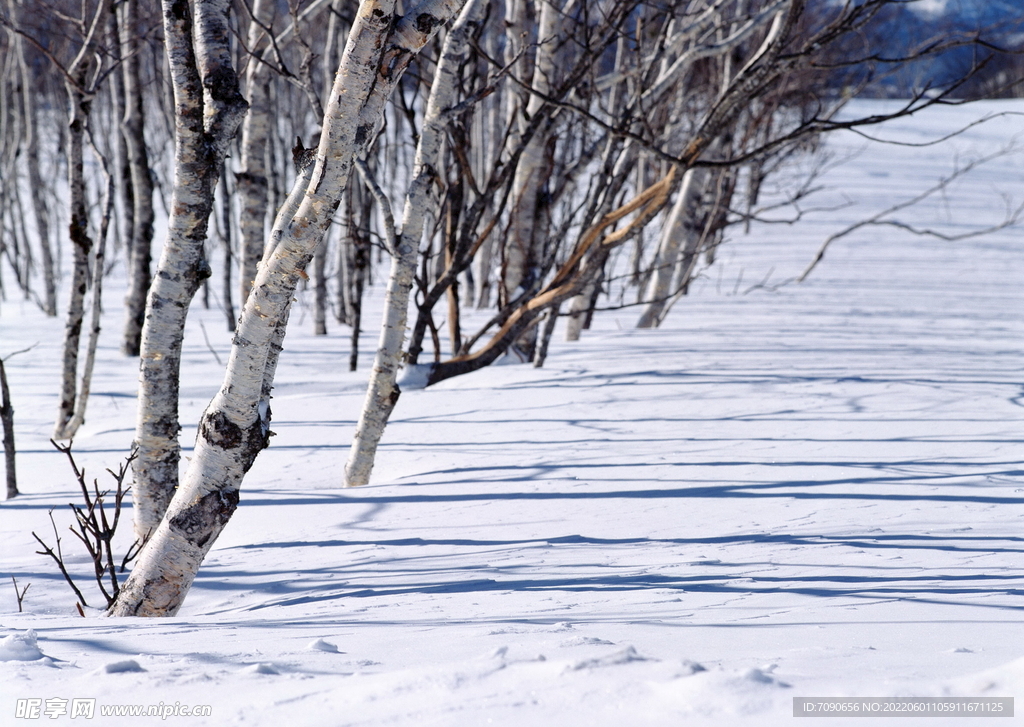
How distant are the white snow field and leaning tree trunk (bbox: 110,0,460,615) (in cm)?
22

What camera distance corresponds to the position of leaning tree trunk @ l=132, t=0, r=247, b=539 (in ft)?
8.87

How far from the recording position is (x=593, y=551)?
264 cm

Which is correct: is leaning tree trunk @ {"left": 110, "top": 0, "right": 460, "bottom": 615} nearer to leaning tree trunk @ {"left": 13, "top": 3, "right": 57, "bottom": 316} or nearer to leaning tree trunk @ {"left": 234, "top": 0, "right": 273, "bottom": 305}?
leaning tree trunk @ {"left": 234, "top": 0, "right": 273, "bottom": 305}

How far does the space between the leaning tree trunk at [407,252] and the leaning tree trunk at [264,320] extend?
4.28 feet

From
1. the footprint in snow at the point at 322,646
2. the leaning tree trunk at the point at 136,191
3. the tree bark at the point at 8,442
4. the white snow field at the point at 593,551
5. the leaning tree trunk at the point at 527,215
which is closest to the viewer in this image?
the white snow field at the point at 593,551

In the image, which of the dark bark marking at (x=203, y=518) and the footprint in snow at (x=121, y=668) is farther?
the dark bark marking at (x=203, y=518)

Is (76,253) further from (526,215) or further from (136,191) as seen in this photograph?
(526,215)

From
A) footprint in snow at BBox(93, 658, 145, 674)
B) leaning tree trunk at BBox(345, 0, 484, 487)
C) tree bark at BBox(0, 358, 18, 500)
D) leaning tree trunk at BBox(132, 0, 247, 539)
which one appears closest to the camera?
footprint in snow at BBox(93, 658, 145, 674)

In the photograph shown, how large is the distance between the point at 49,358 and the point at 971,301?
11.1 metres

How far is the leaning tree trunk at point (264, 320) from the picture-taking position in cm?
208

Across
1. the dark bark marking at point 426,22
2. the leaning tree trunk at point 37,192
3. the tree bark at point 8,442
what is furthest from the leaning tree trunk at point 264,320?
the leaning tree trunk at point 37,192

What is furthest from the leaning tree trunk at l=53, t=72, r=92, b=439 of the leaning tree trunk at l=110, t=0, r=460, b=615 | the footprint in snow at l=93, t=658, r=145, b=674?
the footprint in snow at l=93, t=658, r=145, b=674

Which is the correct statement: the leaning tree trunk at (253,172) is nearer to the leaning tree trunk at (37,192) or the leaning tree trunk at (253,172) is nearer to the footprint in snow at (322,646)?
Answer: the footprint in snow at (322,646)

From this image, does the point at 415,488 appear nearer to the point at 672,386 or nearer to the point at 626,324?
the point at 672,386
